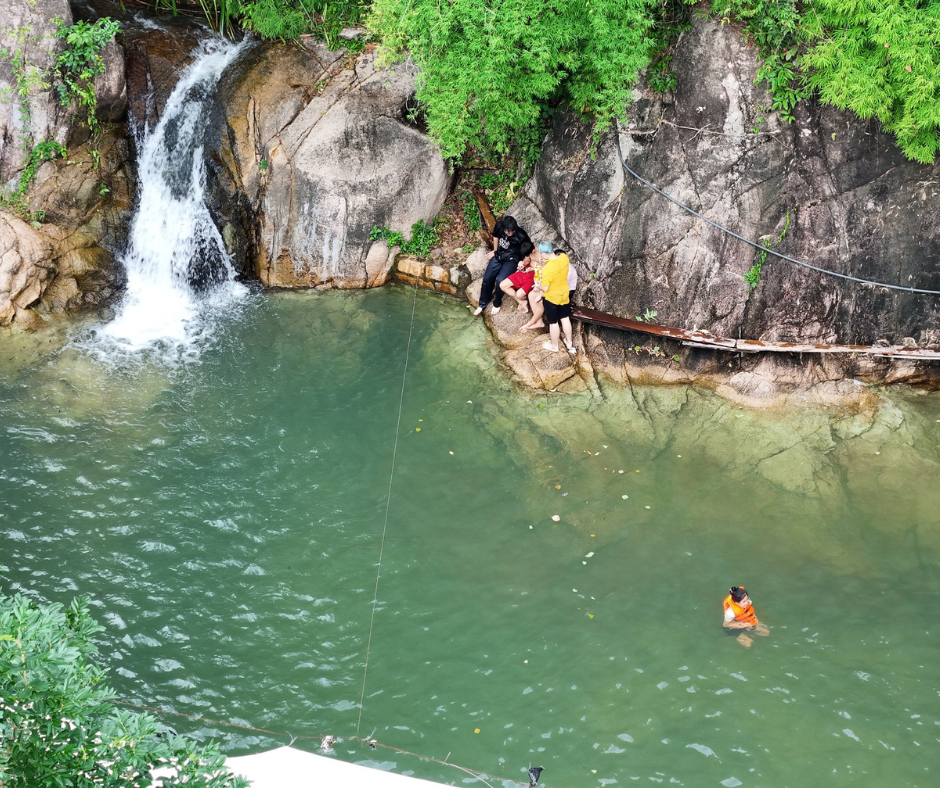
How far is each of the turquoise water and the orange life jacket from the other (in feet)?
0.70

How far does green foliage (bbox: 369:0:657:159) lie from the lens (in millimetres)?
8844

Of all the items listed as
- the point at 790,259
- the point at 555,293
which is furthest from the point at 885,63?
the point at 555,293

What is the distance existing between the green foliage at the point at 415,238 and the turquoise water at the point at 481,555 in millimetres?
1828

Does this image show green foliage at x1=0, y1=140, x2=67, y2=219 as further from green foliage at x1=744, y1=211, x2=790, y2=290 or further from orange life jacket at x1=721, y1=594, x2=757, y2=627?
orange life jacket at x1=721, y1=594, x2=757, y2=627

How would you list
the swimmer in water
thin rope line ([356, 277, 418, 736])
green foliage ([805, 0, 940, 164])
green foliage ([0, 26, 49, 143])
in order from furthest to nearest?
green foliage ([0, 26, 49, 143]) → green foliage ([805, 0, 940, 164]) → the swimmer in water → thin rope line ([356, 277, 418, 736])

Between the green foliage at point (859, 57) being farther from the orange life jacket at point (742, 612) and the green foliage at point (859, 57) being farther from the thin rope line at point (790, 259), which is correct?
the orange life jacket at point (742, 612)

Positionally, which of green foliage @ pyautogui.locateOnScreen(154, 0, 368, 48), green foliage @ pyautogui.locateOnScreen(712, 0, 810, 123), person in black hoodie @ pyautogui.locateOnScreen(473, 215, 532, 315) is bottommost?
person in black hoodie @ pyautogui.locateOnScreen(473, 215, 532, 315)

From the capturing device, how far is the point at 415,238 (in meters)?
11.9

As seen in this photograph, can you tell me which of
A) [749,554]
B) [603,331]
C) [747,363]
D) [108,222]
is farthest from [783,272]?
[108,222]

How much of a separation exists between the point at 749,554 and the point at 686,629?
48.8 inches

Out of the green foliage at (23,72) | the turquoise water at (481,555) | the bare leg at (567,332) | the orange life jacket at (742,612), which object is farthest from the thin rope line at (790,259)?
the green foliage at (23,72)

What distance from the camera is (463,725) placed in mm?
6562

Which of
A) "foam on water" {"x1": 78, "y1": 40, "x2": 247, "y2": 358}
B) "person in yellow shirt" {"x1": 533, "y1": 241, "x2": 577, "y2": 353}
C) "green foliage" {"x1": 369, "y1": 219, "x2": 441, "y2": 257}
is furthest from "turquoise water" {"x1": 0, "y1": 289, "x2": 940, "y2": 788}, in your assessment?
"green foliage" {"x1": 369, "y1": 219, "x2": 441, "y2": 257}

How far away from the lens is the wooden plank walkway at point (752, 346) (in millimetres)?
9781
